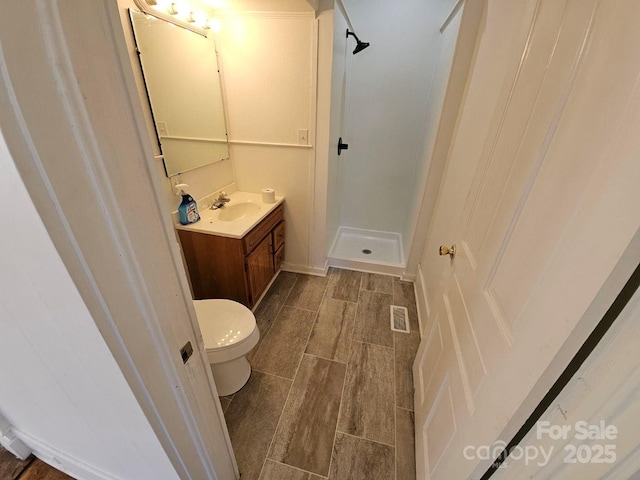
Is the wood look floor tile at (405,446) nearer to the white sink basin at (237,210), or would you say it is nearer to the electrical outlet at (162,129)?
the white sink basin at (237,210)

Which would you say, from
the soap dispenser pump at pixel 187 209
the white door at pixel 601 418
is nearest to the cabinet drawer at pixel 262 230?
the soap dispenser pump at pixel 187 209

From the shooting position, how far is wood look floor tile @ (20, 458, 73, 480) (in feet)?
3.72

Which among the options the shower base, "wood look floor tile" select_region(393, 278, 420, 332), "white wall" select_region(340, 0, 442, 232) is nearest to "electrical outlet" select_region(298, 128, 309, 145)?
"white wall" select_region(340, 0, 442, 232)

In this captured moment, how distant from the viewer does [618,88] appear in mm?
421

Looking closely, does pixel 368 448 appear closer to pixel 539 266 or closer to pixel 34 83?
pixel 539 266

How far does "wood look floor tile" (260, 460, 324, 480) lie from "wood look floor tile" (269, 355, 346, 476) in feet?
0.06

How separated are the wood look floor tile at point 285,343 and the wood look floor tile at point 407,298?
76cm

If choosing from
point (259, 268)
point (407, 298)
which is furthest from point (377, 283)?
point (259, 268)

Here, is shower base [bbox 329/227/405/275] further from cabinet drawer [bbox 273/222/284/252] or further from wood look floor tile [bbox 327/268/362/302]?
cabinet drawer [bbox 273/222/284/252]

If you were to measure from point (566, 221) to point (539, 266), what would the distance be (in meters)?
0.11

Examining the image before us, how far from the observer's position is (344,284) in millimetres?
2428

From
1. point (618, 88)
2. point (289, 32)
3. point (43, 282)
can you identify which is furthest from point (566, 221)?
point (289, 32)

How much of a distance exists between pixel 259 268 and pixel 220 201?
591 mm

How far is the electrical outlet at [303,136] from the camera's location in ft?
6.52
